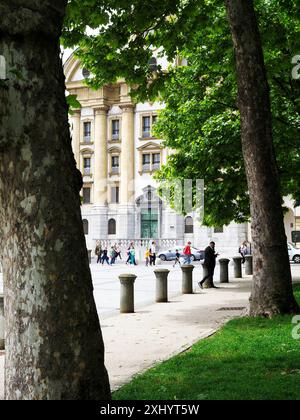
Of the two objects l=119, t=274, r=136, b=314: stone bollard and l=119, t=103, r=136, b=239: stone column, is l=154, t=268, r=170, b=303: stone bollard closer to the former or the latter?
l=119, t=274, r=136, b=314: stone bollard

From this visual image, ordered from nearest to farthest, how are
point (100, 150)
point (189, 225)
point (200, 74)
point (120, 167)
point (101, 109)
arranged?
1. point (200, 74)
2. point (189, 225)
3. point (120, 167)
4. point (101, 109)
5. point (100, 150)

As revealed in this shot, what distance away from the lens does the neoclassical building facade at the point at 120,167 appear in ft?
197

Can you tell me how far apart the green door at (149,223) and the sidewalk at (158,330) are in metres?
42.8

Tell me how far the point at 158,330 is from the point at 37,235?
7.19m

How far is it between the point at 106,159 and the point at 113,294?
47.1 m

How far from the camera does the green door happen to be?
60406 mm

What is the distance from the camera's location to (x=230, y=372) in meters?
6.86

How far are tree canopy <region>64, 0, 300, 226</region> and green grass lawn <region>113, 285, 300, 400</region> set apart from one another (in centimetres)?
779

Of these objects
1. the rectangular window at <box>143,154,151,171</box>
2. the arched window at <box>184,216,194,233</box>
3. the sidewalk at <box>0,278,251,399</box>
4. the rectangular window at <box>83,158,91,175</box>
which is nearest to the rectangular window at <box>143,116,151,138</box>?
the rectangular window at <box>143,154,151,171</box>

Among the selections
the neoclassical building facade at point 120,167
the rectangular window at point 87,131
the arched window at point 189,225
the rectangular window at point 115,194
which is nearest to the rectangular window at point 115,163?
the neoclassical building facade at point 120,167

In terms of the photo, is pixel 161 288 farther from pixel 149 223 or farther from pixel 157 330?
pixel 149 223

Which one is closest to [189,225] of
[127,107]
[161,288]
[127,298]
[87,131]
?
[127,107]

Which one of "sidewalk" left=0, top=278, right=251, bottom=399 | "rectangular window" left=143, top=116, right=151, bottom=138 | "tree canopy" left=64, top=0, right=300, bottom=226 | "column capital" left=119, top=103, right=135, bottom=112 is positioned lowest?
"sidewalk" left=0, top=278, right=251, bottom=399

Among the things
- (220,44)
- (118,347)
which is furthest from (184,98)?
(118,347)
